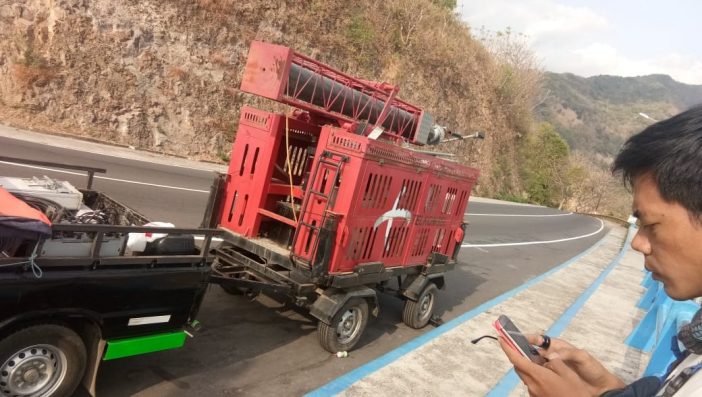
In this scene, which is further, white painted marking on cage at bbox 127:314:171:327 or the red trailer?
the red trailer

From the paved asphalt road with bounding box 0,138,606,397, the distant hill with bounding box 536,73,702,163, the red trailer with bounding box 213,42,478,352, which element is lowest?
the paved asphalt road with bounding box 0,138,606,397

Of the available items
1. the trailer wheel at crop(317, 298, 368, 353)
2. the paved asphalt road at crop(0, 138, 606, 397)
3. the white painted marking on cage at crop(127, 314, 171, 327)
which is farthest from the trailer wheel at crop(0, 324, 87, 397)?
the trailer wheel at crop(317, 298, 368, 353)

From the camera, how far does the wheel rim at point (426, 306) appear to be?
22.2 feet

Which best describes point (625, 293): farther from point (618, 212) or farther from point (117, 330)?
point (618, 212)

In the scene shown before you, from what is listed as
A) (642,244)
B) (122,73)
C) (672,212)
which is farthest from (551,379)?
(122,73)

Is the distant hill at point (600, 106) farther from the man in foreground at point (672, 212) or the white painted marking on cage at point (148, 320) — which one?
the man in foreground at point (672, 212)

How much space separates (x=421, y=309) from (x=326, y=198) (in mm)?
2674

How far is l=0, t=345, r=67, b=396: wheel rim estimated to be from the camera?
3031mm

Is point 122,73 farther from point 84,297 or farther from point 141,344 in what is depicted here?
point 84,297

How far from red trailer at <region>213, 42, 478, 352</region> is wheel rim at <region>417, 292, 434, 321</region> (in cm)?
17

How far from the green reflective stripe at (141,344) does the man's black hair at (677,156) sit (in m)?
3.45

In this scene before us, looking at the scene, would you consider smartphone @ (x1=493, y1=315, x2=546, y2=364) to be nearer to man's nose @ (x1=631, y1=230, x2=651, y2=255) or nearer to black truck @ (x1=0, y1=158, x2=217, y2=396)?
man's nose @ (x1=631, y1=230, x2=651, y2=255)

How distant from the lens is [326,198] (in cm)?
499

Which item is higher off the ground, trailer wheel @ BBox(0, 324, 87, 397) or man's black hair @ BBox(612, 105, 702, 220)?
man's black hair @ BBox(612, 105, 702, 220)
